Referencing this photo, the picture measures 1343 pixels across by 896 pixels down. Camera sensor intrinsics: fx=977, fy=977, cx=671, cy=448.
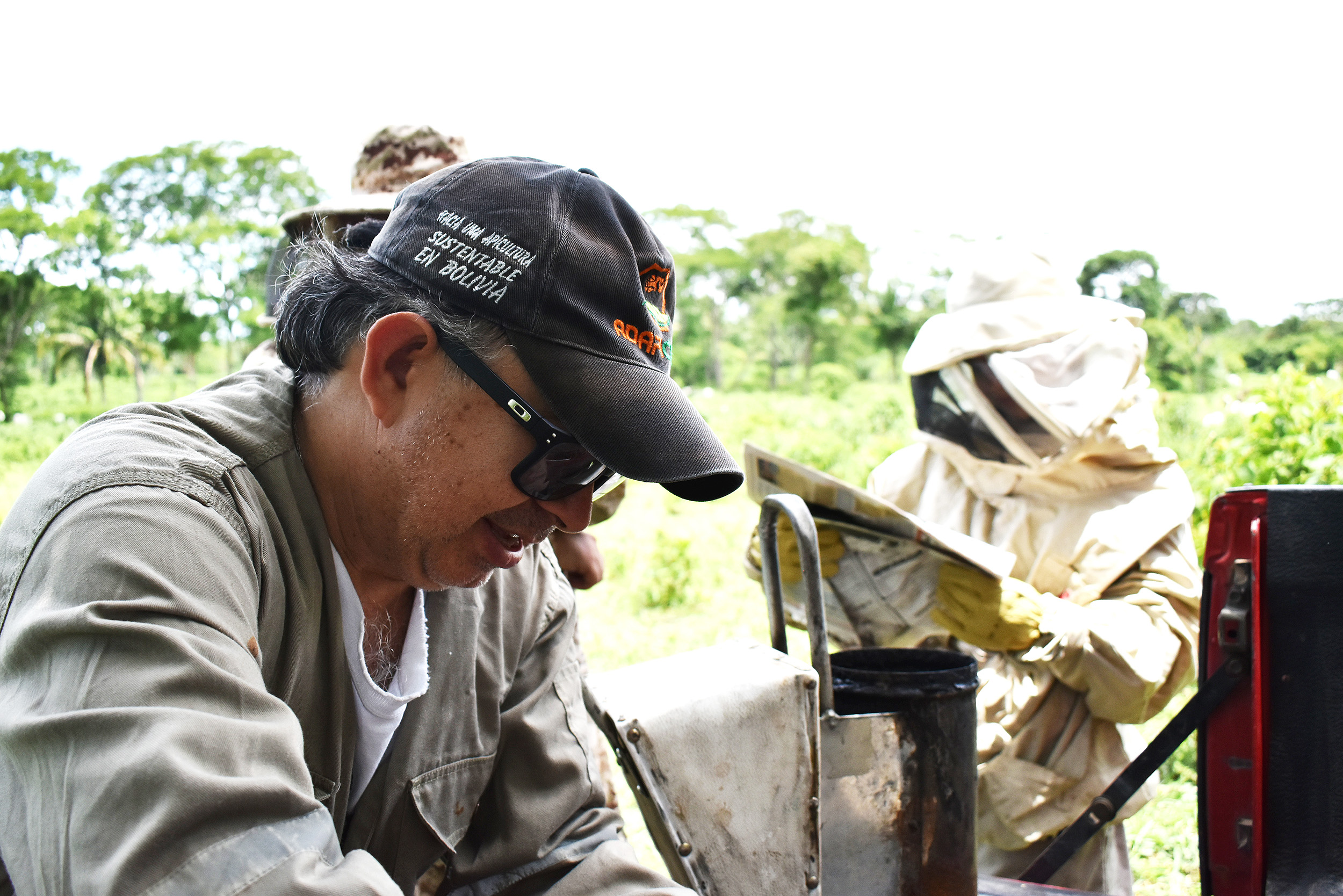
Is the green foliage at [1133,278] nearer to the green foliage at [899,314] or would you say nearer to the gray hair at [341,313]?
the green foliage at [899,314]

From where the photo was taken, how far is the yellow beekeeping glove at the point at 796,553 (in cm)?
270

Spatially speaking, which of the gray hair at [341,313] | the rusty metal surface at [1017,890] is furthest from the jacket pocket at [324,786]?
the rusty metal surface at [1017,890]

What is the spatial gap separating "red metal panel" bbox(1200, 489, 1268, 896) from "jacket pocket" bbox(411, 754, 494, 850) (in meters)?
1.51

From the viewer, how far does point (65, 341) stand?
22.6 metres

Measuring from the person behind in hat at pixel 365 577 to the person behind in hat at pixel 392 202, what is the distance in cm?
114

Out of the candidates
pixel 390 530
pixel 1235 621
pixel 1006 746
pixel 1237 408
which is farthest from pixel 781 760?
pixel 1237 408

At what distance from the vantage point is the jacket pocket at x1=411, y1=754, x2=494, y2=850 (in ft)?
5.27

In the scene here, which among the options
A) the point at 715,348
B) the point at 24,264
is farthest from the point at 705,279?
the point at 24,264

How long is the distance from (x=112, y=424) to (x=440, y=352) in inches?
17.3

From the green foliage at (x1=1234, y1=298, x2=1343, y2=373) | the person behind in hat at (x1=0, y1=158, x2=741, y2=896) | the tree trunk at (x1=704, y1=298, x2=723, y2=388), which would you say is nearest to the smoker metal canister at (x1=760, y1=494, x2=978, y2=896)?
the person behind in hat at (x1=0, y1=158, x2=741, y2=896)

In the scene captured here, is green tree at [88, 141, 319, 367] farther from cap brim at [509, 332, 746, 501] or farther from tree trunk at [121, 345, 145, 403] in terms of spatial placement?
cap brim at [509, 332, 746, 501]

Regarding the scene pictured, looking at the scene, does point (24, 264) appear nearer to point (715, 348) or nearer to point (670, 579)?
point (670, 579)

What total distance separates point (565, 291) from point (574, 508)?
1.10 ft

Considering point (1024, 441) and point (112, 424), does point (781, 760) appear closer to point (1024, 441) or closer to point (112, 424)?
point (112, 424)
